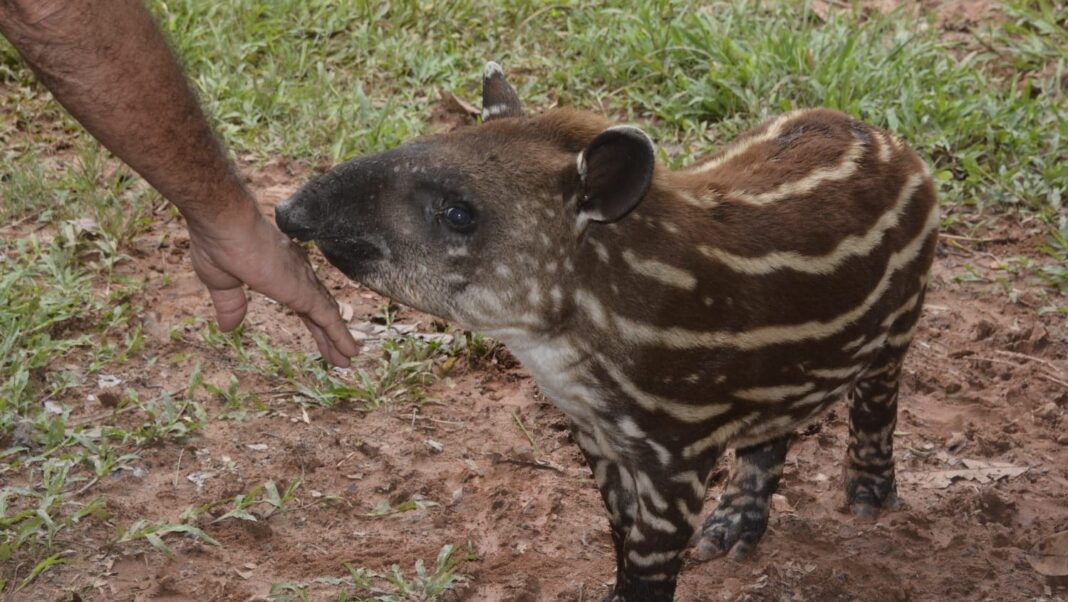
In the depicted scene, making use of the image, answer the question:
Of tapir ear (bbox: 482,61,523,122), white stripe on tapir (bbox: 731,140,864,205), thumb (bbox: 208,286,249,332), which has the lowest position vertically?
thumb (bbox: 208,286,249,332)

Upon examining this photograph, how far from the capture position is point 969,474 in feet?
20.6

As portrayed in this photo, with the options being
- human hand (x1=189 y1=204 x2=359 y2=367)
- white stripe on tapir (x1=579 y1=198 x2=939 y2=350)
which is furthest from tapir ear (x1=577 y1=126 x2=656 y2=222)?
human hand (x1=189 y1=204 x2=359 y2=367)

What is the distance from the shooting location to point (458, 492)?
600 centimetres

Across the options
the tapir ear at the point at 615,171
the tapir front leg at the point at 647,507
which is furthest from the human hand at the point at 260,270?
the tapir ear at the point at 615,171

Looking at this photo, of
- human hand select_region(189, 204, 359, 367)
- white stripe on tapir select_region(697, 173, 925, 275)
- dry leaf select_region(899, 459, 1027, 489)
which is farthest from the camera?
dry leaf select_region(899, 459, 1027, 489)

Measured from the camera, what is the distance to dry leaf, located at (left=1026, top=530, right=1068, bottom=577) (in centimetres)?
570

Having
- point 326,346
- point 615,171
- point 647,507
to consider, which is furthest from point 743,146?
point 326,346

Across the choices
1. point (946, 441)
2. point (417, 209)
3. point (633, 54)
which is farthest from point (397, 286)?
point (633, 54)

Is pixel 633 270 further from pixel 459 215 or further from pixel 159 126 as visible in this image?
pixel 159 126

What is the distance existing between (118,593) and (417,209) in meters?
1.81

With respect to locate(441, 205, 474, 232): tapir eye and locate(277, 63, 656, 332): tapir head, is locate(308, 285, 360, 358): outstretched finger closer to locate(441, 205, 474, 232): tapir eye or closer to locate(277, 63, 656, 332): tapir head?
locate(277, 63, 656, 332): tapir head

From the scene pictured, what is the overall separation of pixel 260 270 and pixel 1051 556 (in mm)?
3298

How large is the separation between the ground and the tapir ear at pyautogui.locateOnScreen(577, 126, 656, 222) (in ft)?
5.36

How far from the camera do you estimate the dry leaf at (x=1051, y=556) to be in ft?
18.7
